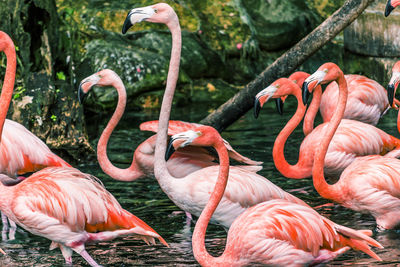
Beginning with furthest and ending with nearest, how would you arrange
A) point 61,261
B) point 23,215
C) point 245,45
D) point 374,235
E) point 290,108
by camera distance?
1. point 245,45
2. point 290,108
3. point 374,235
4. point 61,261
5. point 23,215

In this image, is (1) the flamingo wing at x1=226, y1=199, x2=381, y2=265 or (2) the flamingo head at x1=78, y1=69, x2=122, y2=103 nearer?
(1) the flamingo wing at x1=226, y1=199, x2=381, y2=265

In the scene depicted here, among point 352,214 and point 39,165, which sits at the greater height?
point 39,165

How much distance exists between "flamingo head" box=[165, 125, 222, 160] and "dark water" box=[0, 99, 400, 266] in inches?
37.6

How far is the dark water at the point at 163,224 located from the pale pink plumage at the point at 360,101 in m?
0.73

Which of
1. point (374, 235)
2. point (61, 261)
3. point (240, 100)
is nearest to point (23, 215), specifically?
point (61, 261)

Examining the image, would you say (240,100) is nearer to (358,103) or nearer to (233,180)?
(358,103)

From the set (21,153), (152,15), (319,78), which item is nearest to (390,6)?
(319,78)

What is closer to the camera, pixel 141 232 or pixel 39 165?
pixel 141 232

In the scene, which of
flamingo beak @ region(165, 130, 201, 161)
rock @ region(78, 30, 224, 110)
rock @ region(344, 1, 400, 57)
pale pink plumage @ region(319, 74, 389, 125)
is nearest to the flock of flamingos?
flamingo beak @ region(165, 130, 201, 161)

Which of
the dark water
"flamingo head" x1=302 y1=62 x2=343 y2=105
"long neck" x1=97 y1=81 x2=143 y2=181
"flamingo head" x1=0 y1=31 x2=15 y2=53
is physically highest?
"flamingo head" x1=0 y1=31 x2=15 y2=53

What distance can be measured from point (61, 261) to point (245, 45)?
794 cm

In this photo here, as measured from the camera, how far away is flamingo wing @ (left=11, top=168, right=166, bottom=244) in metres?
4.48

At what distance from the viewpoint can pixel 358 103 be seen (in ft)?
22.9

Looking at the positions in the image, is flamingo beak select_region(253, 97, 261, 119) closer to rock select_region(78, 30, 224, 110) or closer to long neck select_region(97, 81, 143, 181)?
long neck select_region(97, 81, 143, 181)
